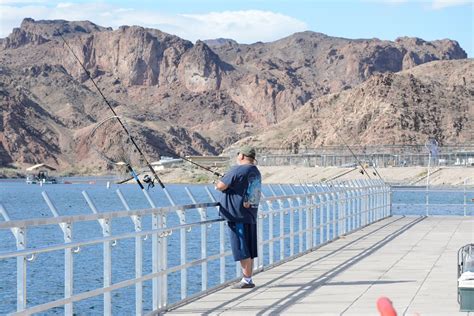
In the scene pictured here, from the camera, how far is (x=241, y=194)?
39.7 ft

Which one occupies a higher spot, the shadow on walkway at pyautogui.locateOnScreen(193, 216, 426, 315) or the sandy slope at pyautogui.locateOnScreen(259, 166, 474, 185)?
the shadow on walkway at pyautogui.locateOnScreen(193, 216, 426, 315)

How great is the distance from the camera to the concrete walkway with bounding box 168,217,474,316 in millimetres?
10741

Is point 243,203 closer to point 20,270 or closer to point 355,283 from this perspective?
point 355,283

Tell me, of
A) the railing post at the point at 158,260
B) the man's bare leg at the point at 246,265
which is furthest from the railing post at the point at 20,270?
the man's bare leg at the point at 246,265

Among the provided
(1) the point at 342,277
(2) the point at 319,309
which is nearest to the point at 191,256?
(1) the point at 342,277

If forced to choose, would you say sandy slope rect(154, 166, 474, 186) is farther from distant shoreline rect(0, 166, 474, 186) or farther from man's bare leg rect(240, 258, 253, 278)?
man's bare leg rect(240, 258, 253, 278)

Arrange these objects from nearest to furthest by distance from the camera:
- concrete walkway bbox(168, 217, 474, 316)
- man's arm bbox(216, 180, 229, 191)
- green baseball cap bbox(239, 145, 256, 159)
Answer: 1. concrete walkway bbox(168, 217, 474, 316)
2. man's arm bbox(216, 180, 229, 191)
3. green baseball cap bbox(239, 145, 256, 159)

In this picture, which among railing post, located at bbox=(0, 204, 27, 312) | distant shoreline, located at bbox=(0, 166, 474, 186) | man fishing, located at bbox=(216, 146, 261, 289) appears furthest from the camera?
distant shoreline, located at bbox=(0, 166, 474, 186)

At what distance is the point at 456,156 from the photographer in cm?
18750

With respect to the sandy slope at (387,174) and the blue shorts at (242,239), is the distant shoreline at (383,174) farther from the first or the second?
the blue shorts at (242,239)

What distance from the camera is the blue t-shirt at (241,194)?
11.9 metres

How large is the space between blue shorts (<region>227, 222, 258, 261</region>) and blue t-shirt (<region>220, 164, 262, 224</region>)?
84 mm

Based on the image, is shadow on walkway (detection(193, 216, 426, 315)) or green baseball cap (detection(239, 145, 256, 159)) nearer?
shadow on walkway (detection(193, 216, 426, 315))

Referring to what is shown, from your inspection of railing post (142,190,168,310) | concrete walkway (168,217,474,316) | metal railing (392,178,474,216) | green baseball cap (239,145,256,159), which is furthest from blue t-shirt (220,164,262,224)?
metal railing (392,178,474,216)
